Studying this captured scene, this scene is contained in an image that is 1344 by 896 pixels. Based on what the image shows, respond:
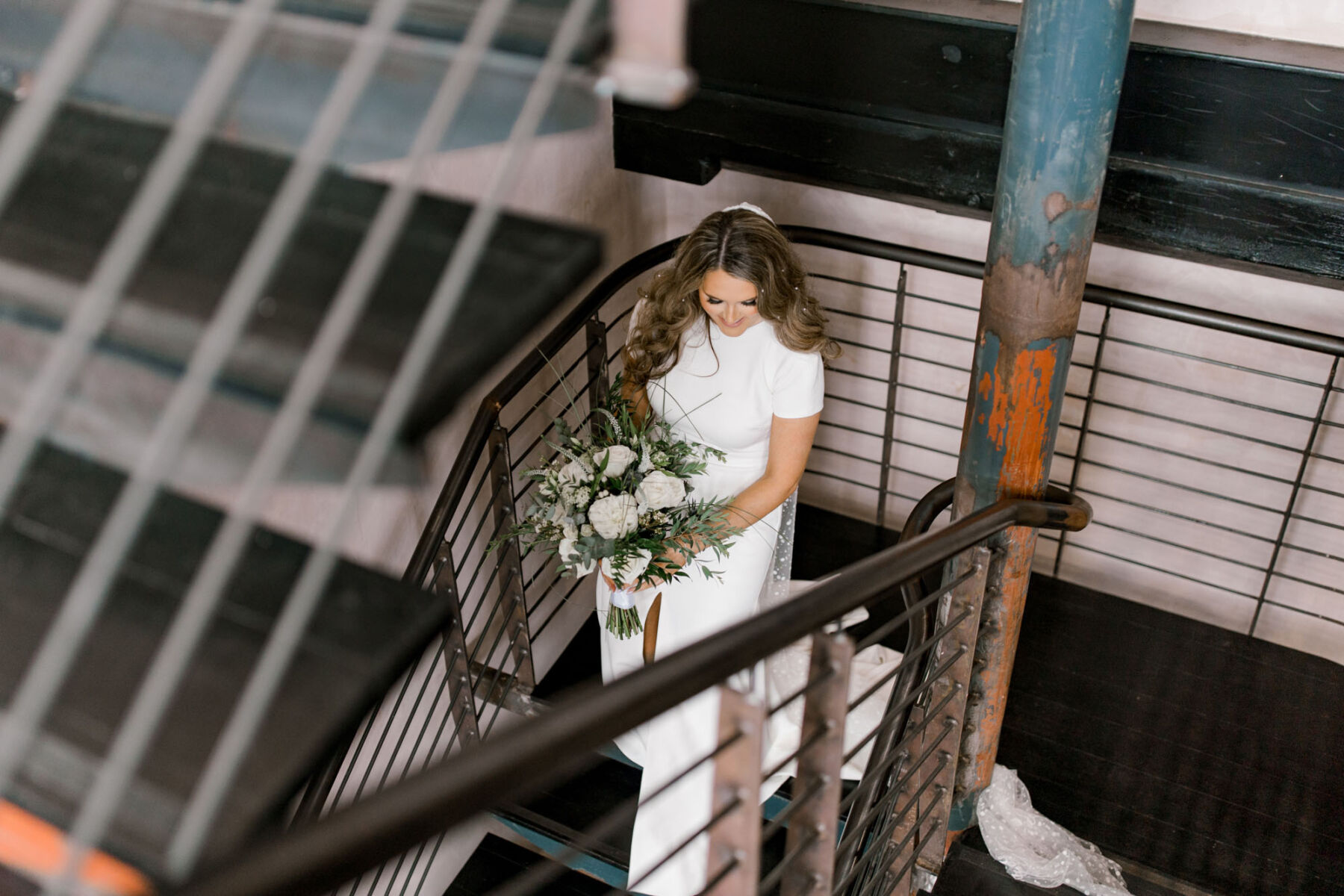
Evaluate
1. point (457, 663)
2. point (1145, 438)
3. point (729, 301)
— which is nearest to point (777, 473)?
point (729, 301)

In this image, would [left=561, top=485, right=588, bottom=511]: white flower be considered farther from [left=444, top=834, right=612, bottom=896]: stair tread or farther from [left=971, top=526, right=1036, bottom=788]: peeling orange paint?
[left=444, top=834, right=612, bottom=896]: stair tread

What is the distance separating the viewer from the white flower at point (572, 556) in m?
2.98

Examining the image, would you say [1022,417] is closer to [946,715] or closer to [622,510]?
[946,715]

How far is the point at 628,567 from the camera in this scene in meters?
3.01

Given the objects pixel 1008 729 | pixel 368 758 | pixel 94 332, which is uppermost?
pixel 1008 729

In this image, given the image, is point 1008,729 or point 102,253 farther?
point 1008,729

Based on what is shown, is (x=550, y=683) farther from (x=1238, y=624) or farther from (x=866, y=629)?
(x=1238, y=624)

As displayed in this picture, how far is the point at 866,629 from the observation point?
374 cm

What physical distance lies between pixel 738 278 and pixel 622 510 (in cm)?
73

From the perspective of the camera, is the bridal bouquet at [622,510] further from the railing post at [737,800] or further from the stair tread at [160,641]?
the stair tread at [160,641]

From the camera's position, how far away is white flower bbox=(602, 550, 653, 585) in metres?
3.01

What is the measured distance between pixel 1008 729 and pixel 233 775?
9.78ft

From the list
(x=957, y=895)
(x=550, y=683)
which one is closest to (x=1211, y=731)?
(x=957, y=895)

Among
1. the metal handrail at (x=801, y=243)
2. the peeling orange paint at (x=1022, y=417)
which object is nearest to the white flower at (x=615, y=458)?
the metal handrail at (x=801, y=243)
